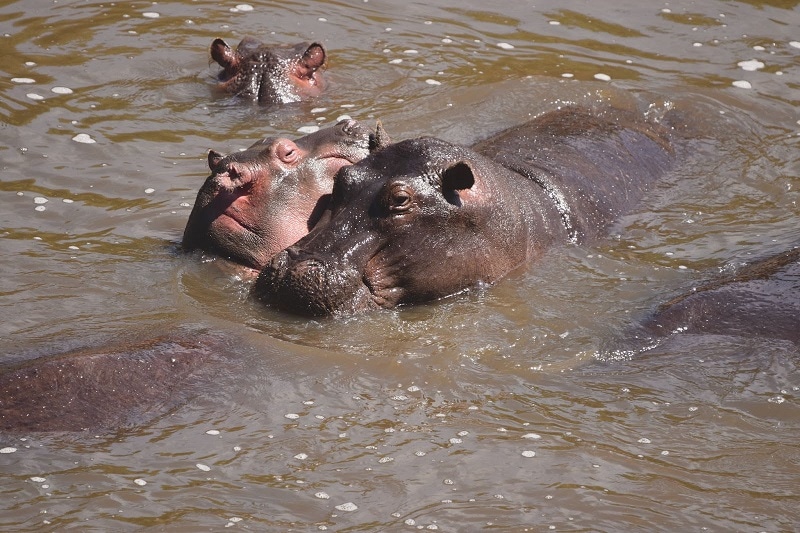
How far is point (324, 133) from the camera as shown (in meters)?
8.05

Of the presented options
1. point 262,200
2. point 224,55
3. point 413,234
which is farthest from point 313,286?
point 224,55

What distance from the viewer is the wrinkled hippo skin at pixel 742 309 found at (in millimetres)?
6504

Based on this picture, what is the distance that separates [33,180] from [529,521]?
577 cm

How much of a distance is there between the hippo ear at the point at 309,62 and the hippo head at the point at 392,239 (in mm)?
4032

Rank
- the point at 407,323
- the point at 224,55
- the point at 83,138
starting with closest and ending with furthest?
1. the point at 407,323
2. the point at 83,138
3. the point at 224,55

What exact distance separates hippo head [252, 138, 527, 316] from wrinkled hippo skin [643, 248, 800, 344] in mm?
1278

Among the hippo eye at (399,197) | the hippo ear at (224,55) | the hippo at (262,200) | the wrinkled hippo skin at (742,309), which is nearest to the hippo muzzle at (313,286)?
the hippo eye at (399,197)

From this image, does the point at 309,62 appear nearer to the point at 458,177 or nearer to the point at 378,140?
the point at 378,140

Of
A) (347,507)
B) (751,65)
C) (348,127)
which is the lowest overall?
(347,507)

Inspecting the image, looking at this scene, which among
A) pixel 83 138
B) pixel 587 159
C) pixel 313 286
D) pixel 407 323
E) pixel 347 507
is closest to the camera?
pixel 347 507

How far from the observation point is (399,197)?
7.10 meters

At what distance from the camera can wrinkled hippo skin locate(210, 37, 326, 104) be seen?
1105cm

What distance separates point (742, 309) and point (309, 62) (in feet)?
19.1

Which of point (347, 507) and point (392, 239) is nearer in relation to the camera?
point (347, 507)
